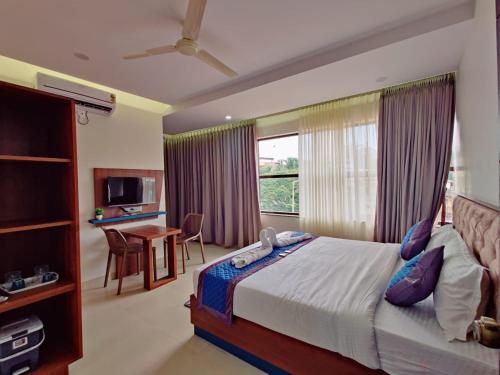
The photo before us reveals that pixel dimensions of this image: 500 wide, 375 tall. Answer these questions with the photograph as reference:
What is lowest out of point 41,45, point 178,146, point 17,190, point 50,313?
point 50,313

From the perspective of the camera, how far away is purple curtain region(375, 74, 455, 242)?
283 centimetres

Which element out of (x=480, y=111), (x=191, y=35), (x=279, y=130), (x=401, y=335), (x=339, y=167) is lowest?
(x=401, y=335)

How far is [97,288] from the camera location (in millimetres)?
3049

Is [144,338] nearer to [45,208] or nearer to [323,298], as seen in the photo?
[45,208]

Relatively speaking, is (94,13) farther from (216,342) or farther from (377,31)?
(216,342)

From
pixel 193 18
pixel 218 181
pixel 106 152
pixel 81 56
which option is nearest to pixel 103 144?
pixel 106 152

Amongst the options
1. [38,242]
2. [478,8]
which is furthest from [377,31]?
[38,242]

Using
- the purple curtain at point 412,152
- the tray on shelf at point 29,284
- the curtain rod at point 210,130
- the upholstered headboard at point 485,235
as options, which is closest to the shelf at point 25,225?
the tray on shelf at point 29,284

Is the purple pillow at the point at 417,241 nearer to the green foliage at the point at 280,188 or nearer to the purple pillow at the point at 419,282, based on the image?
the purple pillow at the point at 419,282

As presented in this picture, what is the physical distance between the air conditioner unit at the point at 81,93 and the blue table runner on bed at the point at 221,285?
8.69ft

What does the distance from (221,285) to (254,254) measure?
539 mm

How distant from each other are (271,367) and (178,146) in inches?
193

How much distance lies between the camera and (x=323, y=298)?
153 centimetres

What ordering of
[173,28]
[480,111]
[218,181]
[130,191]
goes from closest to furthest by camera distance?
1. [480,111]
2. [173,28]
3. [130,191]
4. [218,181]
